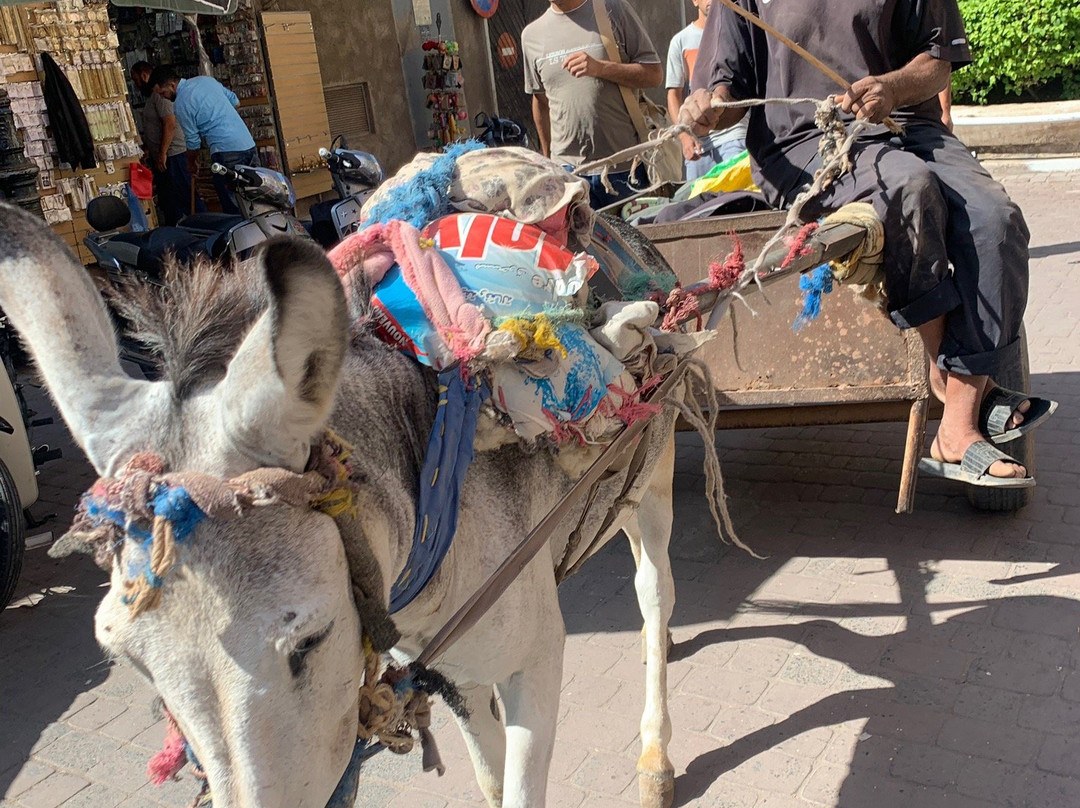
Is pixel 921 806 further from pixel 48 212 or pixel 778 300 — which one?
pixel 48 212

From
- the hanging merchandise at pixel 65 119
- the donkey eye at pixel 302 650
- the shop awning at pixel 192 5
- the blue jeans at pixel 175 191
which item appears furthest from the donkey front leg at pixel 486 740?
the blue jeans at pixel 175 191

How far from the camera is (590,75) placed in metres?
5.58

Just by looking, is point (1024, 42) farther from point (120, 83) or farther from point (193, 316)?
point (193, 316)

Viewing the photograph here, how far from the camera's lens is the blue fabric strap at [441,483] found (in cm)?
177

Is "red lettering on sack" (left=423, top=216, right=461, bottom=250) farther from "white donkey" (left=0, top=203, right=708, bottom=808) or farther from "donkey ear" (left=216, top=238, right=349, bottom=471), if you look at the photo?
"donkey ear" (left=216, top=238, right=349, bottom=471)

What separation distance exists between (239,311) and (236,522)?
402 millimetres

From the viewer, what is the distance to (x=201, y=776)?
1.47 metres

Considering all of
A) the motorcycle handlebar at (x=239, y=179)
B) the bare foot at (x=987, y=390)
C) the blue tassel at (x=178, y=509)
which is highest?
the motorcycle handlebar at (x=239, y=179)

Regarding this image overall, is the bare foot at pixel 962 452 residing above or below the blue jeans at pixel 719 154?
below

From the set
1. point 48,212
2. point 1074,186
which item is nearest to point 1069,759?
point 48,212

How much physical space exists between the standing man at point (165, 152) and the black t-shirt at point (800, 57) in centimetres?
722

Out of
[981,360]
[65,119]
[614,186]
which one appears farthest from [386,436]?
[65,119]

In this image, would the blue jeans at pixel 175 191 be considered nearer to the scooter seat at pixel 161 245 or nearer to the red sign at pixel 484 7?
the scooter seat at pixel 161 245

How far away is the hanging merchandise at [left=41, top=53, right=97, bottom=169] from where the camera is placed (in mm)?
8523
